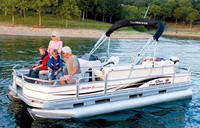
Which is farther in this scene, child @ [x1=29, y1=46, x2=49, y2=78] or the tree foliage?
the tree foliage

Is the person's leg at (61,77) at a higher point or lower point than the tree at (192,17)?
lower

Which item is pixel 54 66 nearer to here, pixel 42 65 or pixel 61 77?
pixel 61 77

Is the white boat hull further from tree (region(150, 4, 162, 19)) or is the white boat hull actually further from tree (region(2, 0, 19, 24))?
tree (region(150, 4, 162, 19))

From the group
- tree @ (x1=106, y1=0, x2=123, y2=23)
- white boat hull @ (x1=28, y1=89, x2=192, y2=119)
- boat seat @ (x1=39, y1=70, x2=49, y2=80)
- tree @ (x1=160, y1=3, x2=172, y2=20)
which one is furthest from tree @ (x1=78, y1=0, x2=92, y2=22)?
boat seat @ (x1=39, y1=70, x2=49, y2=80)

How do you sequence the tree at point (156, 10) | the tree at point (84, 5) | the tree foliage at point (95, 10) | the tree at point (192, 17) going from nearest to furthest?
the tree foliage at point (95, 10) → the tree at point (84, 5) → the tree at point (192, 17) → the tree at point (156, 10)

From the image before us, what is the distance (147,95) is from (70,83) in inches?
132

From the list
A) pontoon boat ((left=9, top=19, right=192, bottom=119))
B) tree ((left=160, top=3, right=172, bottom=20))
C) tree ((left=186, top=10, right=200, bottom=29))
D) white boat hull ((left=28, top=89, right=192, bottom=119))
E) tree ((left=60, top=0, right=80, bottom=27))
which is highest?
tree ((left=160, top=3, right=172, bottom=20))

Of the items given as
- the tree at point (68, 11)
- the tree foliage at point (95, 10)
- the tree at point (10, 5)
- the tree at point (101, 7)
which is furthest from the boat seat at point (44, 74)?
the tree at point (101, 7)

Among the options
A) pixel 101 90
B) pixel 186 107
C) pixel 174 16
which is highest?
pixel 174 16

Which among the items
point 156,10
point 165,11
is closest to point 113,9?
point 156,10

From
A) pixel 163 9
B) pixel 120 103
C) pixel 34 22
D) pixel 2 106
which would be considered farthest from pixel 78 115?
pixel 163 9

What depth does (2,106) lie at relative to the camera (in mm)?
10305

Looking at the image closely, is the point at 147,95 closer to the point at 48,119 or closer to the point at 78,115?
the point at 78,115

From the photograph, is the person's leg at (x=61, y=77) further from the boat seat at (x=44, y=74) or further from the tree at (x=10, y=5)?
the tree at (x=10, y=5)
